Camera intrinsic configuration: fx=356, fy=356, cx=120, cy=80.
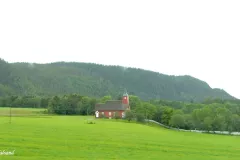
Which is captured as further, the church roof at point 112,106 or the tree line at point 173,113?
the church roof at point 112,106

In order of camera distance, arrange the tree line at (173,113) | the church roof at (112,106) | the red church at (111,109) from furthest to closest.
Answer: the church roof at (112,106) → the red church at (111,109) → the tree line at (173,113)

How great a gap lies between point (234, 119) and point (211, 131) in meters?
8.26

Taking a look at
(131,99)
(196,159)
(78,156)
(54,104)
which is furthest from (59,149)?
(131,99)

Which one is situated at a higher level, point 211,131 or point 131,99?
point 131,99

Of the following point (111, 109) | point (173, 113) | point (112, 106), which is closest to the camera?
point (173, 113)

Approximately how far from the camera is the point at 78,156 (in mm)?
27078

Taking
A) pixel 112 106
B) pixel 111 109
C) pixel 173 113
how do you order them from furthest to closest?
pixel 112 106 → pixel 111 109 → pixel 173 113

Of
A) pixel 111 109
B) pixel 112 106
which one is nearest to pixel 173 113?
pixel 111 109

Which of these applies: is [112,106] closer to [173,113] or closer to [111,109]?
[111,109]

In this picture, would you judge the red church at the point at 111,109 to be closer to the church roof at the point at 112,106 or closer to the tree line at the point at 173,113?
the church roof at the point at 112,106

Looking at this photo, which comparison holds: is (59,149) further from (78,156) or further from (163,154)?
(163,154)

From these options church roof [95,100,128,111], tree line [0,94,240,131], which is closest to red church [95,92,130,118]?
church roof [95,100,128,111]

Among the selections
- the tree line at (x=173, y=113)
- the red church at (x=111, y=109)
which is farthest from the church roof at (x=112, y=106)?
the tree line at (x=173, y=113)

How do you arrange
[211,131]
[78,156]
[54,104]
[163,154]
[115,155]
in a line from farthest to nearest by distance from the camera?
[54,104]
[211,131]
[163,154]
[115,155]
[78,156]
